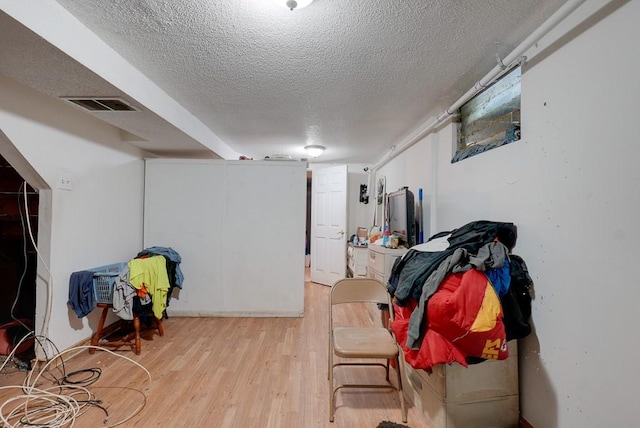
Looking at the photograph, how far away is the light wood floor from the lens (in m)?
1.75

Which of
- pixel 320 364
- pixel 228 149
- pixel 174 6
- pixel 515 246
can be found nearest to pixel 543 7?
pixel 515 246

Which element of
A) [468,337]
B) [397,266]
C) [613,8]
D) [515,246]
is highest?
[613,8]

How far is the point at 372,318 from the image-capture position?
333 centimetres

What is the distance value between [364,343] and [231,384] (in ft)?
3.55

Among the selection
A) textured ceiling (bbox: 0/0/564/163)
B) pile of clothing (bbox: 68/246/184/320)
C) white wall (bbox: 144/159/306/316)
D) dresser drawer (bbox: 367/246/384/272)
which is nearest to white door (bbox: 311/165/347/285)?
white wall (bbox: 144/159/306/316)

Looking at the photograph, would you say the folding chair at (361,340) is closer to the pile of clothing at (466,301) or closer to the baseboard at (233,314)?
the pile of clothing at (466,301)

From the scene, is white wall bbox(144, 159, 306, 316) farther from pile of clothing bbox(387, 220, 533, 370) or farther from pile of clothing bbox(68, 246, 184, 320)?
pile of clothing bbox(387, 220, 533, 370)

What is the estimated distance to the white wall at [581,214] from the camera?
1.12 m

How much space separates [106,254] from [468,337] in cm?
335

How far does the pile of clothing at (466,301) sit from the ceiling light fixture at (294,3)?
1.47 metres

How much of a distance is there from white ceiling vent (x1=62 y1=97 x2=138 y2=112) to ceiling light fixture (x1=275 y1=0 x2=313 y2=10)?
145cm

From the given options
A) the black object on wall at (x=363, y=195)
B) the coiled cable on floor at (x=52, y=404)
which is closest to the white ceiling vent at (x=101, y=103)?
the coiled cable on floor at (x=52, y=404)

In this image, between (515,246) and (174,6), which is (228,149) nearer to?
(174,6)

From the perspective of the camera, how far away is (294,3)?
53.7 inches
